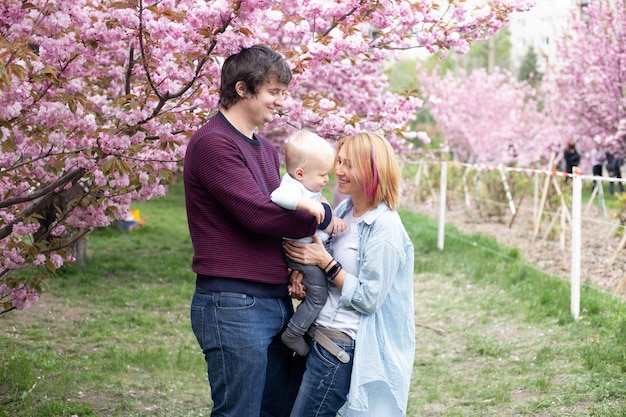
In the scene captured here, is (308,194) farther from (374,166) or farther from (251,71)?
(251,71)

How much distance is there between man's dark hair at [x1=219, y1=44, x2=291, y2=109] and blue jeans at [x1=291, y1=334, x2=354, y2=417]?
2.96 feet

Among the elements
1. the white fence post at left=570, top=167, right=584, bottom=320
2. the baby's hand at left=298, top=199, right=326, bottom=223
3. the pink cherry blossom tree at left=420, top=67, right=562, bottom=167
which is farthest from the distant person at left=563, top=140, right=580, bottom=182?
the baby's hand at left=298, top=199, right=326, bottom=223

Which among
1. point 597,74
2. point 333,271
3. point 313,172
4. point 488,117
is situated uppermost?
point 597,74

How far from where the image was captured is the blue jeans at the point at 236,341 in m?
2.53

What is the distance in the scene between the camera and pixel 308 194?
2.65 metres

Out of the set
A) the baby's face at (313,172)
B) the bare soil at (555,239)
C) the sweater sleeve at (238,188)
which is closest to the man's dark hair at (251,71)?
the sweater sleeve at (238,188)

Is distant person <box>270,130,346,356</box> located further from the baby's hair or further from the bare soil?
the bare soil

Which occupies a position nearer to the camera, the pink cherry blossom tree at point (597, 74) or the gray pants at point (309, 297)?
the gray pants at point (309, 297)

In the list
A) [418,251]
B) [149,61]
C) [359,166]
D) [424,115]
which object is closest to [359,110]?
[418,251]

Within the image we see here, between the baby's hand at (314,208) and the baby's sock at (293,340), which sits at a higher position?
the baby's hand at (314,208)

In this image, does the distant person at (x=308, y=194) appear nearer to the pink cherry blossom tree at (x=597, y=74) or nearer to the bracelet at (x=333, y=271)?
the bracelet at (x=333, y=271)

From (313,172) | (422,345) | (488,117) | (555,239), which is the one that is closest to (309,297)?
(313,172)

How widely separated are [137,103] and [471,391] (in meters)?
2.96

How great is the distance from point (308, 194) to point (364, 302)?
16.3 inches
